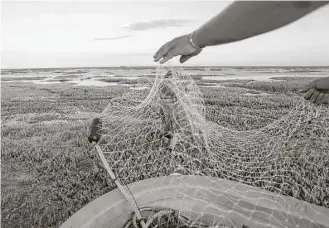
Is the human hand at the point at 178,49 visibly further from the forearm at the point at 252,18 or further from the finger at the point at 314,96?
the finger at the point at 314,96

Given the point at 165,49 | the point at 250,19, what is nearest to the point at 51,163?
the point at 165,49

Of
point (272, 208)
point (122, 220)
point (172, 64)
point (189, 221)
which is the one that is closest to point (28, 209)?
point (122, 220)

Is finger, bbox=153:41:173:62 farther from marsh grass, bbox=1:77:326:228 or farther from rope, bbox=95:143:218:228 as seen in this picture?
marsh grass, bbox=1:77:326:228

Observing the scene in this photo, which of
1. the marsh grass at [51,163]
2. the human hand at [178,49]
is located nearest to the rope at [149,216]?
the marsh grass at [51,163]

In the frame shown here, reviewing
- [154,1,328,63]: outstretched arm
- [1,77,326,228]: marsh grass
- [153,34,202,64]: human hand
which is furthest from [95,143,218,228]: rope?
[154,1,328,63]: outstretched arm

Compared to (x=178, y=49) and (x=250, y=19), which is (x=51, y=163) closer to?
(x=178, y=49)

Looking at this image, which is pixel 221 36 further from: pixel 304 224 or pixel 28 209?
pixel 28 209
